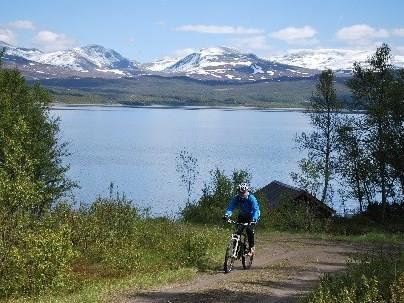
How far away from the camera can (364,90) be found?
1921 inches

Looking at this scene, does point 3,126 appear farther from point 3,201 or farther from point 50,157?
point 3,201

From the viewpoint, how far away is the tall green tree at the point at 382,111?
46.5 metres

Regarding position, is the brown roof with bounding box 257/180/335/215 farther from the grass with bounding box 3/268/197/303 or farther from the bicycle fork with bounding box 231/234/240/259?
the grass with bounding box 3/268/197/303

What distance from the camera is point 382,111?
46.1 metres

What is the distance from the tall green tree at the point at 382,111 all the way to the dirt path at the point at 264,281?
2457cm

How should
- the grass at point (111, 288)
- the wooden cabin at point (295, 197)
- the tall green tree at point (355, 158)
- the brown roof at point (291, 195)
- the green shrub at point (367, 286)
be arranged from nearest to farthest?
the green shrub at point (367, 286) < the grass at point (111, 288) < the tall green tree at point (355, 158) < the wooden cabin at point (295, 197) < the brown roof at point (291, 195)

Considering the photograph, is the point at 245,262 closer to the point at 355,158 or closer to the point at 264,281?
the point at 264,281

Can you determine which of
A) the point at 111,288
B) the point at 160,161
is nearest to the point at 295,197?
the point at 111,288

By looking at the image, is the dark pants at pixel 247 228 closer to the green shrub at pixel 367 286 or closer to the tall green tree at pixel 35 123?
the green shrub at pixel 367 286

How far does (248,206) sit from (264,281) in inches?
101

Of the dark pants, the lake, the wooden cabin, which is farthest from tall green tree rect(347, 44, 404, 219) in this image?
the dark pants

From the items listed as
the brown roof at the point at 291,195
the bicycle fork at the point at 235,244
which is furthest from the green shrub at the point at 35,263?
the brown roof at the point at 291,195

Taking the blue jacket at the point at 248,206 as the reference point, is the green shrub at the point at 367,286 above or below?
below

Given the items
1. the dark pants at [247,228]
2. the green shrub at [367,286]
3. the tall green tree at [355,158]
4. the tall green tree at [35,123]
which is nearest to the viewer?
the green shrub at [367,286]
